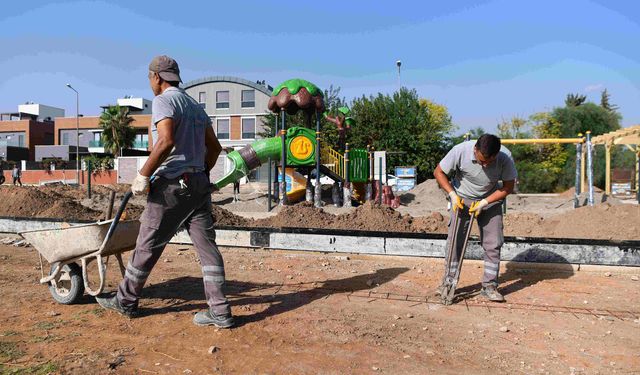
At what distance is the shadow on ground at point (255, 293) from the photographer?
4.06 meters

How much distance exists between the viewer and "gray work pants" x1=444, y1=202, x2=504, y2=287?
15.2 ft

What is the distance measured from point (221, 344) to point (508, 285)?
131 inches

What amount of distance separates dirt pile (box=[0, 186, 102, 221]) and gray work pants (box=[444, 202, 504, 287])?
24.8 feet

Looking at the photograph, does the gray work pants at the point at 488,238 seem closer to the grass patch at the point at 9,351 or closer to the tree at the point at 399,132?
the grass patch at the point at 9,351

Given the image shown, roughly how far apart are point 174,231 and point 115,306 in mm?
776

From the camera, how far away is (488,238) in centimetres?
469

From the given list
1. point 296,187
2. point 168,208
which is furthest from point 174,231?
point 296,187

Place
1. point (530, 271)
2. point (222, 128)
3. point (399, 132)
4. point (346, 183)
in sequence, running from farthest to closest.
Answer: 1. point (222, 128)
2. point (399, 132)
3. point (346, 183)
4. point (530, 271)

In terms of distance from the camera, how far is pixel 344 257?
6.43 m

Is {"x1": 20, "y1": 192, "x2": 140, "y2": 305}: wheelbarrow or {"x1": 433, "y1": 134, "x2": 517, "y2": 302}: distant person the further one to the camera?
{"x1": 433, "y1": 134, "x2": 517, "y2": 302}: distant person

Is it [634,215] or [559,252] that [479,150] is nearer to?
[559,252]

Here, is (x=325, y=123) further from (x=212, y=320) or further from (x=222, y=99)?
(x=212, y=320)

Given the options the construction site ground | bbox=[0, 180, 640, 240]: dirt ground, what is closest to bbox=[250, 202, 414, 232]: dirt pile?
bbox=[0, 180, 640, 240]: dirt ground

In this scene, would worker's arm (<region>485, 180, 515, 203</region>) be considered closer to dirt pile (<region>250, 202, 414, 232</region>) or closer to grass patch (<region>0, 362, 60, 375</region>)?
grass patch (<region>0, 362, 60, 375</region>)
